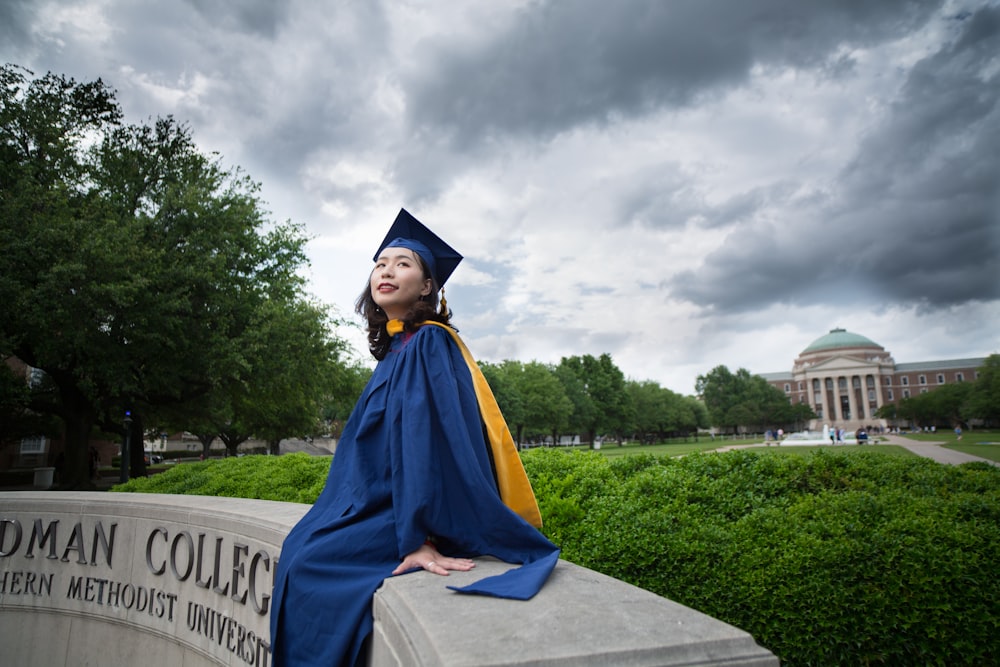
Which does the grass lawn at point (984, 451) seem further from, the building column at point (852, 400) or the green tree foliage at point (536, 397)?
the building column at point (852, 400)

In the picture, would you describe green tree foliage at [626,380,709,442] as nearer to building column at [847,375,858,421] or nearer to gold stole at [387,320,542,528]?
building column at [847,375,858,421]

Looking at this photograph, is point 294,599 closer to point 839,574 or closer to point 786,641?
point 786,641

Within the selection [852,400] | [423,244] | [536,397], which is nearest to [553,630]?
[423,244]

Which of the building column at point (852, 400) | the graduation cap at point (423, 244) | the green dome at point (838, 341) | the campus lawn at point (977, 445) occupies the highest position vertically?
the green dome at point (838, 341)

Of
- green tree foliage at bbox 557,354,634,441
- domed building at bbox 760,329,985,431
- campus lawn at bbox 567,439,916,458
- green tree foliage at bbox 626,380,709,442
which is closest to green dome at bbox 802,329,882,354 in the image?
domed building at bbox 760,329,985,431

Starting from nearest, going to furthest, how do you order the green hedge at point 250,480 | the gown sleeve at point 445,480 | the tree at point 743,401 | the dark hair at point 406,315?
1. the gown sleeve at point 445,480
2. the dark hair at point 406,315
3. the green hedge at point 250,480
4. the tree at point 743,401

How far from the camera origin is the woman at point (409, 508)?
2.08 meters

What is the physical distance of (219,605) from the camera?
153 inches

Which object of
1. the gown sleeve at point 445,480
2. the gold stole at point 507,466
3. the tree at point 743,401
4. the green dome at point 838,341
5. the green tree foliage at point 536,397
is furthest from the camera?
the green dome at point 838,341

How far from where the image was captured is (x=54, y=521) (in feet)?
17.0

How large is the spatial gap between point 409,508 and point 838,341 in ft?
459

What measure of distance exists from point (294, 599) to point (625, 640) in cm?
137

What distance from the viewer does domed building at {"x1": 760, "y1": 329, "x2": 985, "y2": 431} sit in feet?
353

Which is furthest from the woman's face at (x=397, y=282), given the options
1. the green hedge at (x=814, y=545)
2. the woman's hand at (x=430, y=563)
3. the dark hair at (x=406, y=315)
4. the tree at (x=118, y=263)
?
the tree at (x=118, y=263)
